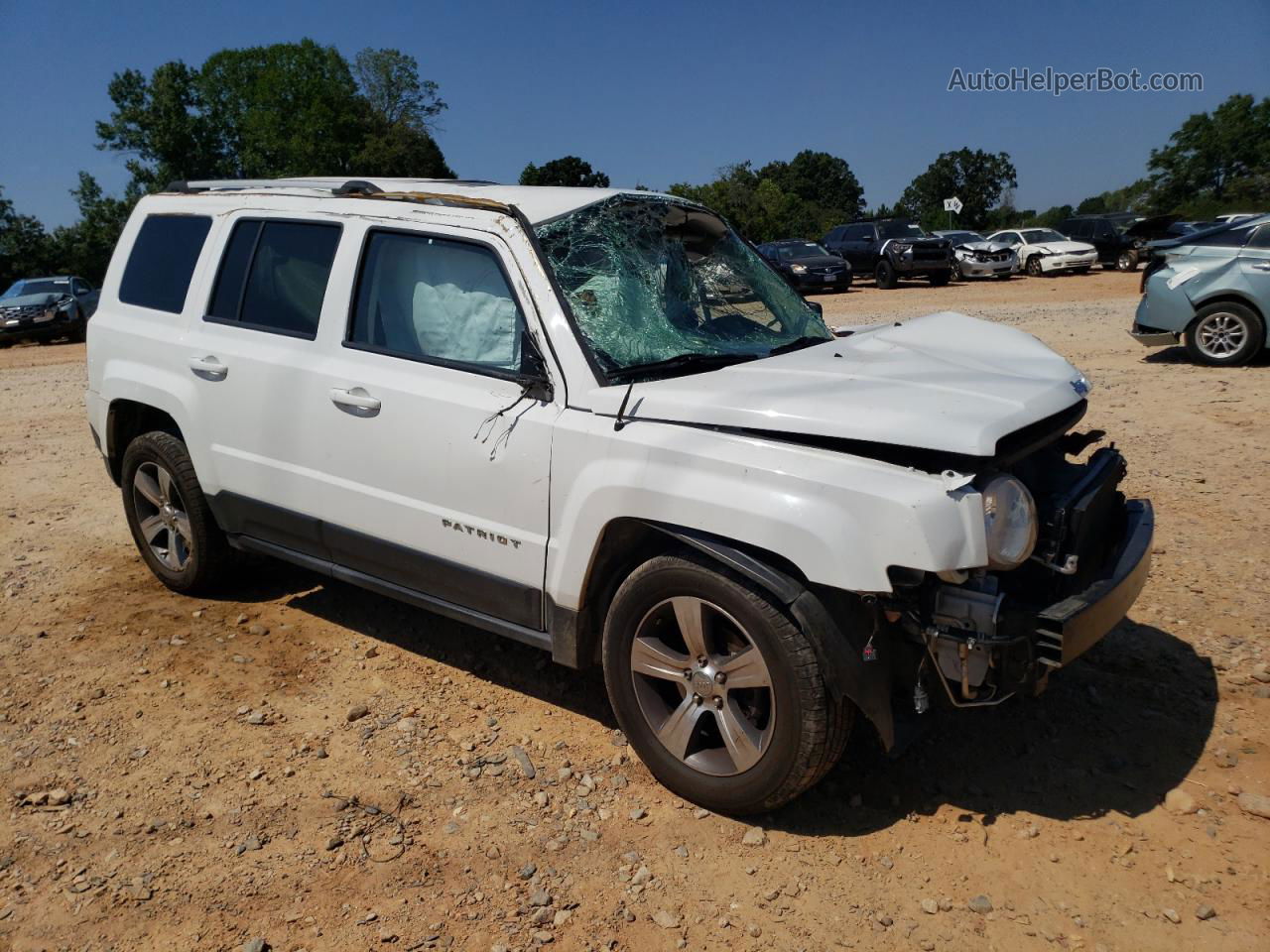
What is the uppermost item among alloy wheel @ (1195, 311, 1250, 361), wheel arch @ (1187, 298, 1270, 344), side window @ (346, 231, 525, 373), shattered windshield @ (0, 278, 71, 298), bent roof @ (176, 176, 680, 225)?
bent roof @ (176, 176, 680, 225)

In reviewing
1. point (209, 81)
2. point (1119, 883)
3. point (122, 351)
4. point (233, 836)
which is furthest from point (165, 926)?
point (209, 81)

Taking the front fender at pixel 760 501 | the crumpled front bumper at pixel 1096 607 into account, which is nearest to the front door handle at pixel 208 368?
the front fender at pixel 760 501

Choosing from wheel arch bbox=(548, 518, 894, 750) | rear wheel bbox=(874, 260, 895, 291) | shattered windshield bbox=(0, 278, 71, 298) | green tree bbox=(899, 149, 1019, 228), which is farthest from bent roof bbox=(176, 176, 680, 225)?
green tree bbox=(899, 149, 1019, 228)

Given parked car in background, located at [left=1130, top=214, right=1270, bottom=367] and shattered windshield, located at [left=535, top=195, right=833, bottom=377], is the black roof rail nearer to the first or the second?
shattered windshield, located at [left=535, top=195, right=833, bottom=377]

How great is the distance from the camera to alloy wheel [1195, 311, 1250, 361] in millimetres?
9867

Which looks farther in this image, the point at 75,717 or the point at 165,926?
the point at 75,717

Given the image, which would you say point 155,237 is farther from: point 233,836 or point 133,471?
point 233,836

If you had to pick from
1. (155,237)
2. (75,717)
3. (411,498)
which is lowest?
(75,717)

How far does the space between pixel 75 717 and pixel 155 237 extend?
2.36 meters

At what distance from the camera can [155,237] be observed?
4.84 meters

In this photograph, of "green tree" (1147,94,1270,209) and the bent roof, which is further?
"green tree" (1147,94,1270,209)

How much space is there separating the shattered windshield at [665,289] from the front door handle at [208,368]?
1697mm

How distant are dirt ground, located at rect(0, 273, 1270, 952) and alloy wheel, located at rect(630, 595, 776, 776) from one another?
0.25 meters

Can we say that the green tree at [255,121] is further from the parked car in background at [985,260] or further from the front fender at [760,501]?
the front fender at [760,501]
